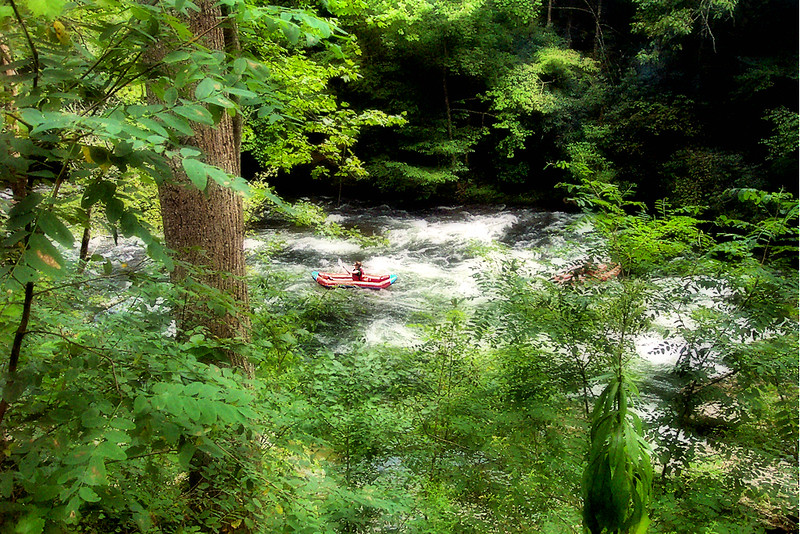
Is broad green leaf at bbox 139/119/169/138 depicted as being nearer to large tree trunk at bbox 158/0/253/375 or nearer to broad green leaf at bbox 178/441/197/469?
broad green leaf at bbox 178/441/197/469

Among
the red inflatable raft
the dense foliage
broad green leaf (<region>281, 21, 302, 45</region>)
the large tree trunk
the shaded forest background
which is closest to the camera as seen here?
the dense foliage

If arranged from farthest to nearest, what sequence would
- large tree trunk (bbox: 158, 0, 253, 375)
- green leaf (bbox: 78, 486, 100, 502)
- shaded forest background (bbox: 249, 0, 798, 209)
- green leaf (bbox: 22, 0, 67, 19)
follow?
shaded forest background (bbox: 249, 0, 798, 209), large tree trunk (bbox: 158, 0, 253, 375), green leaf (bbox: 78, 486, 100, 502), green leaf (bbox: 22, 0, 67, 19)

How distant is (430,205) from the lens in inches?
552

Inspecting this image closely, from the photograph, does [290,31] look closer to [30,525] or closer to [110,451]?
[110,451]

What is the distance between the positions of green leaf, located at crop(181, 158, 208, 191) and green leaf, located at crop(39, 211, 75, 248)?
273 millimetres

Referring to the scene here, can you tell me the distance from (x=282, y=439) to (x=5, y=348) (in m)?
1.39

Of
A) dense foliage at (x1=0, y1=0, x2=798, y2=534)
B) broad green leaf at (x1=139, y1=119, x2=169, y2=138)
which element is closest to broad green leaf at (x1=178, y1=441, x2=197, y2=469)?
dense foliage at (x1=0, y1=0, x2=798, y2=534)

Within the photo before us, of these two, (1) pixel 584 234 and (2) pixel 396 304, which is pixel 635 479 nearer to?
(1) pixel 584 234

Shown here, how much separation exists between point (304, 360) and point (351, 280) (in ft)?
16.6

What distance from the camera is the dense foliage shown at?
95cm

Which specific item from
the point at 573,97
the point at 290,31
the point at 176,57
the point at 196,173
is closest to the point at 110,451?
the point at 196,173

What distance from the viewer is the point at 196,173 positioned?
2.76 feet

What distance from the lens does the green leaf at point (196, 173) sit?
0.82 m

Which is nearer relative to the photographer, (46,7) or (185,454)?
(46,7)
